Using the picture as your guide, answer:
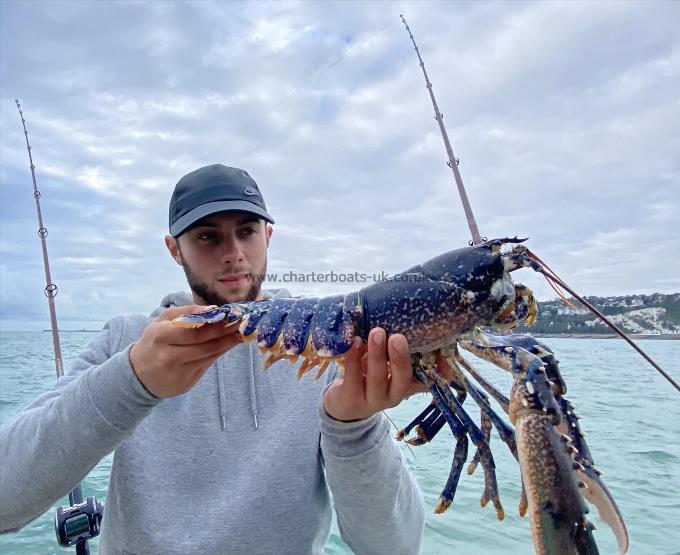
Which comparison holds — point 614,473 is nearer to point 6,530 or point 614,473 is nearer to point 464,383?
point 464,383

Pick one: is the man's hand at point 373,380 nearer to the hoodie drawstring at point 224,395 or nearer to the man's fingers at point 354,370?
the man's fingers at point 354,370

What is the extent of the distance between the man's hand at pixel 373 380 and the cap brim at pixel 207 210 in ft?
3.48

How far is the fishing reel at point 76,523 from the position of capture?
2852mm

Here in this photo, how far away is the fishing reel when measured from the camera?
2852 mm

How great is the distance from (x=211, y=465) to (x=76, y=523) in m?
1.34

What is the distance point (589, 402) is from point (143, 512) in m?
11.8

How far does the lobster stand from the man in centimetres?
14

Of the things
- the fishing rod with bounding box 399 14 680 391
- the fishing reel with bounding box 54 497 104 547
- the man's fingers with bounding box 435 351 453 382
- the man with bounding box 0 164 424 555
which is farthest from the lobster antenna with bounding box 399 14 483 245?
the fishing reel with bounding box 54 497 104 547

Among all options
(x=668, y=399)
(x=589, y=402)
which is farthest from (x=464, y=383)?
(x=668, y=399)

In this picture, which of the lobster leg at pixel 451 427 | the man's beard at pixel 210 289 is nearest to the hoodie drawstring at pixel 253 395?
the man's beard at pixel 210 289

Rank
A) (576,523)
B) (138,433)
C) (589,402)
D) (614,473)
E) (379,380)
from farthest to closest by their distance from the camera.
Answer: (589,402)
(614,473)
(138,433)
(379,380)
(576,523)

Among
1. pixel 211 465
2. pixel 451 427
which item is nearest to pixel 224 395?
pixel 211 465

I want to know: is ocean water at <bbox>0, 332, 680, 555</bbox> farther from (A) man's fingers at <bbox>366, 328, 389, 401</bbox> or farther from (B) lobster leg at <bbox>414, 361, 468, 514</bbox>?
(A) man's fingers at <bbox>366, 328, 389, 401</bbox>

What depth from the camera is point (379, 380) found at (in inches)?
74.4
